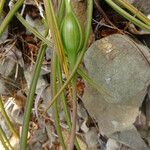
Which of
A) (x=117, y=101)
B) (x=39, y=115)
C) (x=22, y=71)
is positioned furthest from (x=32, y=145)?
(x=117, y=101)

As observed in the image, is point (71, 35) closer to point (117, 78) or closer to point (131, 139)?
point (117, 78)

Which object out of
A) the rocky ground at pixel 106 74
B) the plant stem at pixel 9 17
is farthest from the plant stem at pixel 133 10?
the plant stem at pixel 9 17

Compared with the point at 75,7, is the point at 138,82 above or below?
below

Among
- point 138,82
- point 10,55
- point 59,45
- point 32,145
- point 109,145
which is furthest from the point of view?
point 32,145

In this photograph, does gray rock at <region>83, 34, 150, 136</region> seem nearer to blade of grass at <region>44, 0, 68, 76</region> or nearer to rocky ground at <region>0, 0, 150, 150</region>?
rocky ground at <region>0, 0, 150, 150</region>

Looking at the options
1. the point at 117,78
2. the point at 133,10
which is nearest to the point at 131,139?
the point at 117,78

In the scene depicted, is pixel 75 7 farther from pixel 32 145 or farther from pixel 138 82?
pixel 32 145

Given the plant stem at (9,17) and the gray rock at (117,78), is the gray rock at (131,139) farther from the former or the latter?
the plant stem at (9,17)
